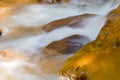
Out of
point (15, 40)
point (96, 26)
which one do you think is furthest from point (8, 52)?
point (96, 26)

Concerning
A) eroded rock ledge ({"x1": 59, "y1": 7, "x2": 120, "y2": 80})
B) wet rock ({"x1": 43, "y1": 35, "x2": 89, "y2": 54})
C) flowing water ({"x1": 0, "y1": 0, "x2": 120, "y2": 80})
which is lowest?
flowing water ({"x1": 0, "y1": 0, "x2": 120, "y2": 80})

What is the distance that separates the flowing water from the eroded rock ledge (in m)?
0.88

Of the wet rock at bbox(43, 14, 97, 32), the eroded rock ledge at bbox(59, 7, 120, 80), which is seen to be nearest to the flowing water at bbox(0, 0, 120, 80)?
the wet rock at bbox(43, 14, 97, 32)

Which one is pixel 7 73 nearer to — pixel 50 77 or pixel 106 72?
pixel 50 77

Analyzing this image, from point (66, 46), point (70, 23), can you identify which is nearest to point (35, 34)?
point (70, 23)

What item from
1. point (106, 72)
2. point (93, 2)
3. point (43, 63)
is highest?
point (106, 72)

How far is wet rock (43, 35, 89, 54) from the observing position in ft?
14.8

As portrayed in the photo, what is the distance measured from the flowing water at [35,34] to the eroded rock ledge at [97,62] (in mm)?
881

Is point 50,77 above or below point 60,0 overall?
above

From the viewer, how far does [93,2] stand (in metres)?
7.47

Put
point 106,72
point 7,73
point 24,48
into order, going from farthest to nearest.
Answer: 1. point 24,48
2. point 7,73
3. point 106,72

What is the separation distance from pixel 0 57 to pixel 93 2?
3521 millimetres

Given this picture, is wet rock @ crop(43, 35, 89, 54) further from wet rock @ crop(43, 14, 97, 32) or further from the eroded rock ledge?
the eroded rock ledge

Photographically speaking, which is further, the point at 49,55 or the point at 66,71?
the point at 49,55
